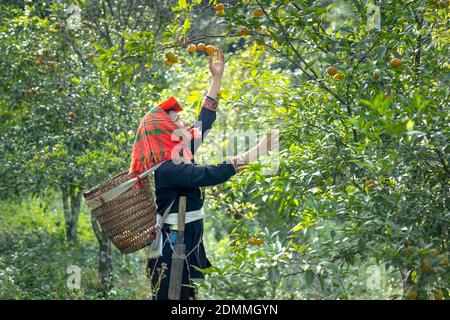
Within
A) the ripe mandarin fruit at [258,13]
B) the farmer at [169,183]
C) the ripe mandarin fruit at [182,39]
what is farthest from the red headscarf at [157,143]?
the ripe mandarin fruit at [258,13]

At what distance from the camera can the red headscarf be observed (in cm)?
442

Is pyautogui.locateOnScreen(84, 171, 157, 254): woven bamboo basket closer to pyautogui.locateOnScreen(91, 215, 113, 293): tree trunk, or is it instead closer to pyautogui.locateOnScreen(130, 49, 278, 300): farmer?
pyautogui.locateOnScreen(130, 49, 278, 300): farmer

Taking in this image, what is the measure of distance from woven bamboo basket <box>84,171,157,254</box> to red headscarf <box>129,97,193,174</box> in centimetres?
11

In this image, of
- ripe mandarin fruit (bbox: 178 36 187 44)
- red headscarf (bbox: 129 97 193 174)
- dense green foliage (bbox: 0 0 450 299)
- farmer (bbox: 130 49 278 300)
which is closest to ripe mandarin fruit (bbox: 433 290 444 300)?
dense green foliage (bbox: 0 0 450 299)

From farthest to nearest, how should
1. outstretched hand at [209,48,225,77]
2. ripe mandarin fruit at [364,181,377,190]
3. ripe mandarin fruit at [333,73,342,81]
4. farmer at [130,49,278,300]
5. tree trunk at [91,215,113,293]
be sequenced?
tree trunk at [91,215,113,293]
outstretched hand at [209,48,225,77]
farmer at [130,49,278,300]
ripe mandarin fruit at [333,73,342,81]
ripe mandarin fruit at [364,181,377,190]

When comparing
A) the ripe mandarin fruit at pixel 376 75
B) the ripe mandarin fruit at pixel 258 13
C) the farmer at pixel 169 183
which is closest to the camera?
the ripe mandarin fruit at pixel 376 75

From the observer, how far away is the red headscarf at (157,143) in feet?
14.5

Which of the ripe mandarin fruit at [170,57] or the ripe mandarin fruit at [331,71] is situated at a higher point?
the ripe mandarin fruit at [170,57]

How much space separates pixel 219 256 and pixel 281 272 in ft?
15.8

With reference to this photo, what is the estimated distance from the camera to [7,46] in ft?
23.1

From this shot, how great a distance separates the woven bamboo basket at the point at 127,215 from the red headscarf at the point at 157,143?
109mm

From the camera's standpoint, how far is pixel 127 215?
4.46 meters

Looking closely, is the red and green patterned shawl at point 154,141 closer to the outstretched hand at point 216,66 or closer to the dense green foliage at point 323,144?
the dense green foliage at point 323,144

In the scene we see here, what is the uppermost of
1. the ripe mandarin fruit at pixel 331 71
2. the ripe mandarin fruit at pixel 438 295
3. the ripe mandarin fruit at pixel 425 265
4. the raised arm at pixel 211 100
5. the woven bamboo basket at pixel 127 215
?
the raised arm at pixel 211 100
